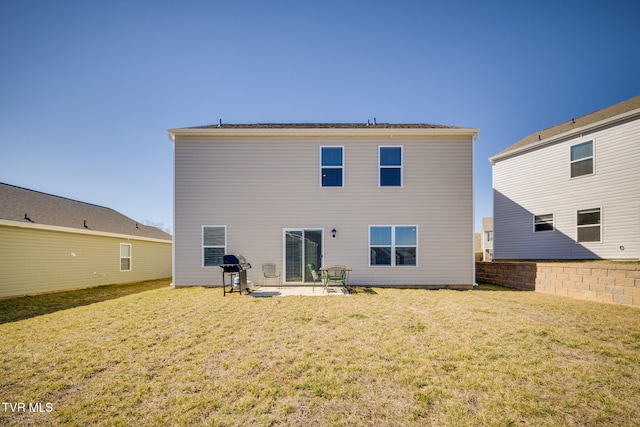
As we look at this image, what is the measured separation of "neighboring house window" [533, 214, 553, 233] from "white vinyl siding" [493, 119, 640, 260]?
0.66 ft

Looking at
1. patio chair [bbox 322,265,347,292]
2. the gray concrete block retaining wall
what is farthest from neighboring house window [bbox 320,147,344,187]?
the gray concrete block retaining wall

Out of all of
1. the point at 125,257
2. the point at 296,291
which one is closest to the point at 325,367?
the point at 296,291

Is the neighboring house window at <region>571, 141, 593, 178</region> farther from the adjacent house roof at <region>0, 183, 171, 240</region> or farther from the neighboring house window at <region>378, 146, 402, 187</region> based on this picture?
the adjacent house roof at <region>0, 183, 171, 240</region>

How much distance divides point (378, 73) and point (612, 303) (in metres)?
11.4

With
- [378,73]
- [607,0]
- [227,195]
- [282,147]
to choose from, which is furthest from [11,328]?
[607,0]

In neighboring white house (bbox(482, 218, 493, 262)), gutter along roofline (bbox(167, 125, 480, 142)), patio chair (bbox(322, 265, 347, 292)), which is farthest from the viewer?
neighboring white house (bbox(482, 218, 493, 262))

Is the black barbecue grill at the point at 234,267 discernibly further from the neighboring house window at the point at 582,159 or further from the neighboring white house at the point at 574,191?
the neighboring house window at the point at 582,159

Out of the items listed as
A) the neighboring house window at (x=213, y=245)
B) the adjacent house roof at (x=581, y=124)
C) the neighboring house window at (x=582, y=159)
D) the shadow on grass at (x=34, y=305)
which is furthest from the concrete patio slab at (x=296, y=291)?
the adjacent house roof at (x=581, y=124)

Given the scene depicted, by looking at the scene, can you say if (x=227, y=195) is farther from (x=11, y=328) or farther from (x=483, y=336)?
(x=483, y=336)

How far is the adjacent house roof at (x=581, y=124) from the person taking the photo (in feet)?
30.8

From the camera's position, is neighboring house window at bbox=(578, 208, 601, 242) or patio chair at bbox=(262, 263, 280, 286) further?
neighboring house window at bbox=(578, 208, 601, 242)

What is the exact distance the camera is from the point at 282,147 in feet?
31.9

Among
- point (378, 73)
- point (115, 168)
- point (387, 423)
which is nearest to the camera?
point (387, 423)

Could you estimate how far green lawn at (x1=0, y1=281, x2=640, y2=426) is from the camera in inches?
98.6
